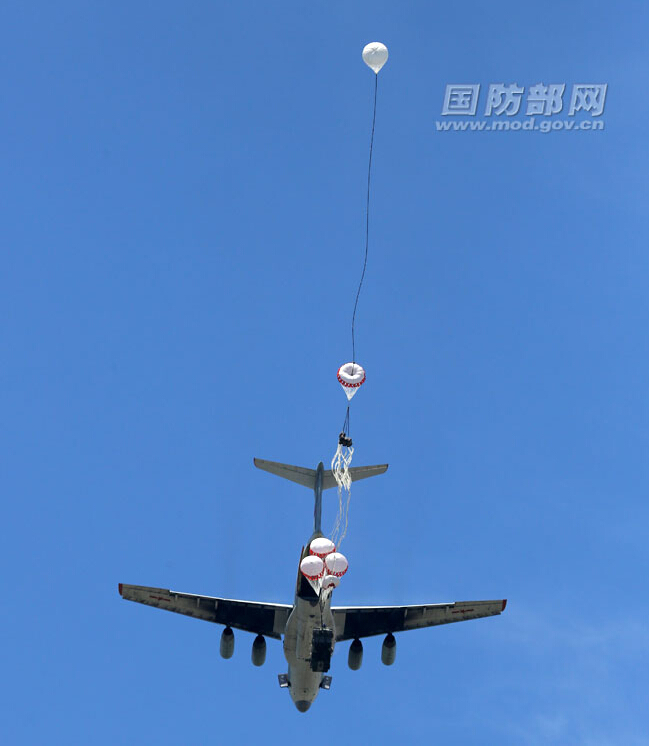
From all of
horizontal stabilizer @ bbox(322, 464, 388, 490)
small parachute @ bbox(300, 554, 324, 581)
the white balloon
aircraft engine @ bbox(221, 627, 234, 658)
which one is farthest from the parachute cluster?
the white balloon

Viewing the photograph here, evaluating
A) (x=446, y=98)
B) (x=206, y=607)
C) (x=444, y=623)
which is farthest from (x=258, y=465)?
(x=446, y=98)

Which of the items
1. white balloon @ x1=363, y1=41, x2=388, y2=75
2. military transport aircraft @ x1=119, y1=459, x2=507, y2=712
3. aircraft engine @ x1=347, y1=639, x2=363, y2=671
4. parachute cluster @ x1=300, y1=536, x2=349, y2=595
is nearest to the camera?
white balloon @ x1=363, y1=41, x2=388, y2=75

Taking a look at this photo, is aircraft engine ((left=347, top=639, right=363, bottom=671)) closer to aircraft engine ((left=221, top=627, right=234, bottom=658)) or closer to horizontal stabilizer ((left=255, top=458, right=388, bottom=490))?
aircraft engine ((left=221, top=627, right=234, bottom=658))

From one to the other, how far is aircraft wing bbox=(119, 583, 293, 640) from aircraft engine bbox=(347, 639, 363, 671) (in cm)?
417

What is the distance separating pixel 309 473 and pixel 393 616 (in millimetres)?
11065

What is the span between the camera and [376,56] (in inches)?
1672

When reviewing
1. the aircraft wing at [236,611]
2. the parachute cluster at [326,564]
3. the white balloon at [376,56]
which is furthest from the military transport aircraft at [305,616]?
the white balloon at [376,56]

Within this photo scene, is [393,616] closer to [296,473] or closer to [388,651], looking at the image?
[388,651]

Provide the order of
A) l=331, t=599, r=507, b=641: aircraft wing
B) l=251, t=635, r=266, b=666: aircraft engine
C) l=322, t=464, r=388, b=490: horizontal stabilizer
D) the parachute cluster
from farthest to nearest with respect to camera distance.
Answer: l=331, t=599, r=507, b=641: aircraft wing < l=251, t=635, r=266, b=666: aircraft engine < l=322, t=464, r=388, b=490: horizontal stabilizer < the parachute cluster

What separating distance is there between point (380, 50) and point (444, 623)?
35.1m

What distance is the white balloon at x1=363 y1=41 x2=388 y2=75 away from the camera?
42.5m

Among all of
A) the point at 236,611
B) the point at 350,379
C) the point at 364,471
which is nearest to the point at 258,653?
the point at 236,611

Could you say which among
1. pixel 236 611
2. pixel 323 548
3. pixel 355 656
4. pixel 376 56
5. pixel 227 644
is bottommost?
pixel 323 548

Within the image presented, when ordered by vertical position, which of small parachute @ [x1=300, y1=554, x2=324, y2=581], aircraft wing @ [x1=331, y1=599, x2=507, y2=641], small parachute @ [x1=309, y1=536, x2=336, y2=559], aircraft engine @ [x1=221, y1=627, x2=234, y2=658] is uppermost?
aircraft wing @ [x1=331, y1=599, x2=507, y2=641]
